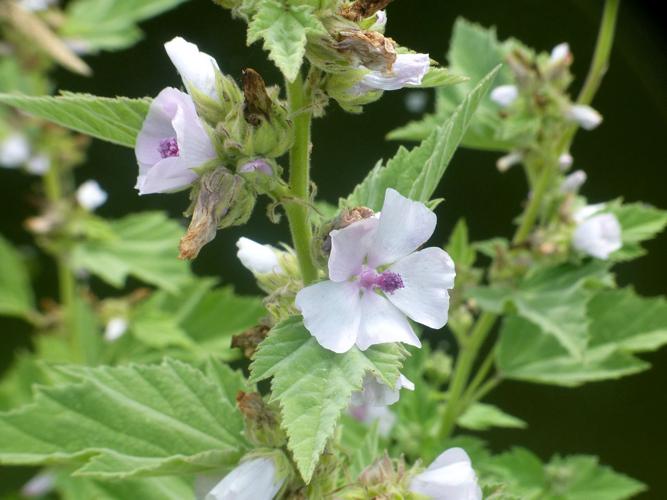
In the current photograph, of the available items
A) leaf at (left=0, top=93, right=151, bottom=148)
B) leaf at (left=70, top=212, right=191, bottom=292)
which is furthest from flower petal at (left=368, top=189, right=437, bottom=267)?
leaf at (left=70, top=212, right=191, bottom=292)

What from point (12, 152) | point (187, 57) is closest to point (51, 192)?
point (12, 152)

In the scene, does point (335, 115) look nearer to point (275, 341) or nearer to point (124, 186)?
point (124, 186)

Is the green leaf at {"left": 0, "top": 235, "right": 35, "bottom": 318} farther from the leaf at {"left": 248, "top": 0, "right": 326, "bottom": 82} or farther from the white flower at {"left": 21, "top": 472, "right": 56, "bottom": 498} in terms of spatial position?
the leaf at {"left": 248, "top": 0, "right": 326, "bottom": 82}

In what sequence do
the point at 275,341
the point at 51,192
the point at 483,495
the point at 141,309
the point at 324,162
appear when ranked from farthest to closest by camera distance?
the point at 324,162, the point at 51,192, the point at 141,309, the point at 483,495, the point at 275,341

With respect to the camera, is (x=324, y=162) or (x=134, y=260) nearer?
(x=134, y=260)

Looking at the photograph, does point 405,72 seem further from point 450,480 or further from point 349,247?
point 450,480

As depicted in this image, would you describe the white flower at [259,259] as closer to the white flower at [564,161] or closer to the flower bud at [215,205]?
the flower bud at [215,205]

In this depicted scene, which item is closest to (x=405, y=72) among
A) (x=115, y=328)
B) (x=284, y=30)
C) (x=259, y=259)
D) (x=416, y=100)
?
(x=284, y=30)
